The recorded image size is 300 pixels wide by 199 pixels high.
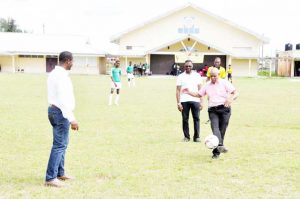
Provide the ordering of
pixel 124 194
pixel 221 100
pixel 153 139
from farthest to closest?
pixel 153 139
pixel 221 100
pixel 124 194

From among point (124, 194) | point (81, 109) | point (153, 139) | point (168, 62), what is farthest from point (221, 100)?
point (168, 62)

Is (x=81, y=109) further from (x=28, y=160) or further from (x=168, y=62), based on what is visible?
(x=168, y=62)

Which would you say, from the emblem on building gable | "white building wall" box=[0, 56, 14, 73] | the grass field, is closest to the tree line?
"white building wall" box=[0, 56, 14, 73]

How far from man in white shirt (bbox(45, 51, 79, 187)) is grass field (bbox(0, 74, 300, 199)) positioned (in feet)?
1.09

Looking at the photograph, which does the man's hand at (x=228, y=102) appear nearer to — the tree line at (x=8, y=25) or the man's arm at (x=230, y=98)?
the man's arm at (x=230, y=98)

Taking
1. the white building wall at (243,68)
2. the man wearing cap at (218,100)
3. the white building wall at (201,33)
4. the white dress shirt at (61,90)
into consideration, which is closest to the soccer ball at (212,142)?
the man wearing cap at (218,100)

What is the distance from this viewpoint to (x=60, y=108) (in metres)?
7.01

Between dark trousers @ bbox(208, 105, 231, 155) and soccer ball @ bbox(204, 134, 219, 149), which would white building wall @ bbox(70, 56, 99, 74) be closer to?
dark trousers @ bbox(208, 105, 231, 155)

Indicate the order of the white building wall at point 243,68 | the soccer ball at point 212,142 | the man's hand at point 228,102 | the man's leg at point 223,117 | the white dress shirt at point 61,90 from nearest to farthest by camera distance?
the white dress shirt at point 61,90
the soccer ball at point 212,142
the man's hand at point 228,102
the man's leg at point 223,117
the white building wall at point 243,68

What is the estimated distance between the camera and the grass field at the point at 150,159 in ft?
23.5

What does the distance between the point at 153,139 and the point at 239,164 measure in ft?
10.3

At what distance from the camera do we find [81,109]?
18234 mm

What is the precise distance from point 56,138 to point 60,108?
0.44 metres

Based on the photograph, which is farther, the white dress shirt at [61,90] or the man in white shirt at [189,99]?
the man in white shirt at [189,99]
